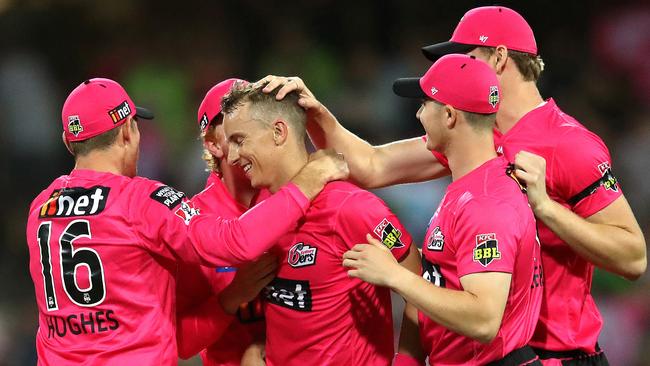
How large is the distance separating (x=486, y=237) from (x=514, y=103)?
43.6 inches

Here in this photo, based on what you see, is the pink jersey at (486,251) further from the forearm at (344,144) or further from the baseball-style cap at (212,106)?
the baseball-style cap at (212,106)

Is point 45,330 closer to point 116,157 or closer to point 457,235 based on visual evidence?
point 116,157

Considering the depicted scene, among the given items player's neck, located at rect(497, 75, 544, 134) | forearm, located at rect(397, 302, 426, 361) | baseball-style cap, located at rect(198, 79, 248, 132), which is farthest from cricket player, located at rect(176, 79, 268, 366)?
player's neck, located at rect(497, 75, 544, 134)

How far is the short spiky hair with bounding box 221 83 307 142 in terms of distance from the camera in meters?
4.16

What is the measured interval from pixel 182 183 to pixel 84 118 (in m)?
5.30

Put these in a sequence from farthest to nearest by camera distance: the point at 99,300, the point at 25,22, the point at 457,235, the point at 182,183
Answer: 1. the point at 25,22
2. the point at 182,183
3. the point at 99,300
4. the point at 457,235

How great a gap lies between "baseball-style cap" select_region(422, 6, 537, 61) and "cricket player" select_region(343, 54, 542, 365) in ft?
1.70

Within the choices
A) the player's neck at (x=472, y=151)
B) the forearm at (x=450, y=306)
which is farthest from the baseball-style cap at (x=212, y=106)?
the forearm at (x=450, y=306)

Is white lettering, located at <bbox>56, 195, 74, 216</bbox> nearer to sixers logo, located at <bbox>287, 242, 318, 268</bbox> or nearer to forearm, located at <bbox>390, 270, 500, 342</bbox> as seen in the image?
sixers logo, located at <bbox>287, 242, 318, 268</bbox>

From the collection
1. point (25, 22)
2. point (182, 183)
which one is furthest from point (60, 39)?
point (182, 183)

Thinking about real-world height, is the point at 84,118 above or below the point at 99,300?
above

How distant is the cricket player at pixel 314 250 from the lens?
408 cm

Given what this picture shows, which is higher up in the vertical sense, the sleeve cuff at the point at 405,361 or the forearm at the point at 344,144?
the forearm at the point at 344,144

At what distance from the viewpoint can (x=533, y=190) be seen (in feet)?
12.8
